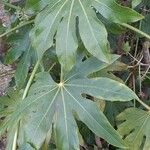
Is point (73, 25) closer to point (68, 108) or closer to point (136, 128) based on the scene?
point (68, 108)

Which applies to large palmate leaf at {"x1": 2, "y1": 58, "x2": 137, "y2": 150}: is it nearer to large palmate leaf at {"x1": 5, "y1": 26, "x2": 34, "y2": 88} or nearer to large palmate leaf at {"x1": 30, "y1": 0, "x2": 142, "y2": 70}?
large palmate leaf at {"x1": 30, "y1": 0, "x2": 142, "y2": 70}

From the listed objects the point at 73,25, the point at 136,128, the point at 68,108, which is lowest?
the point at 136,128

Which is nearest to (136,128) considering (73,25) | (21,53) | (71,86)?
(71,86)

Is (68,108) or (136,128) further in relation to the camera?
(136,128)

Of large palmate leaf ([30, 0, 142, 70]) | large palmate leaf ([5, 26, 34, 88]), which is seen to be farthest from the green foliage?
large palmate leaf ([5, 26, 34, 88])

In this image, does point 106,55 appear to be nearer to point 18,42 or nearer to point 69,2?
point 69,2

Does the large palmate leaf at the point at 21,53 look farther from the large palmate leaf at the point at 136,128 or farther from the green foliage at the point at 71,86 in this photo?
the large palmate leaf at the point at 136,128
